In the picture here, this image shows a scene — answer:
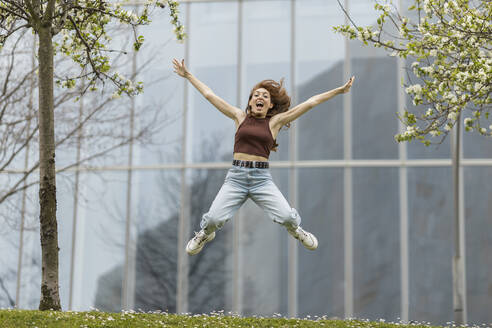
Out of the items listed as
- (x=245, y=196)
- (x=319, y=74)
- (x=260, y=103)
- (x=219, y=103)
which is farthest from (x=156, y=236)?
(x=260, y=103)

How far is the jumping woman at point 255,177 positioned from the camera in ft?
25.1

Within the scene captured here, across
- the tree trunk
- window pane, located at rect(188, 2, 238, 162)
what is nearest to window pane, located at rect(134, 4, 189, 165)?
window pane, located at rect(188, 2, 238, 162)

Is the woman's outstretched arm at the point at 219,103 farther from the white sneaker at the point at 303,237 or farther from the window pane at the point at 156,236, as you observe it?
the window pane at the point at 156,236

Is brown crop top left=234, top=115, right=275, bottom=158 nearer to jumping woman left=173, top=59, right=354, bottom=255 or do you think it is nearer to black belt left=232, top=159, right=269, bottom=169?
jumping woman left=173, top=59, right=354, bottom=255

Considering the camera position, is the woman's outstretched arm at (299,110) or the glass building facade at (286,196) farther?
the glass building facade at (286,196)

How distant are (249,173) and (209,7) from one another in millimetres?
10847

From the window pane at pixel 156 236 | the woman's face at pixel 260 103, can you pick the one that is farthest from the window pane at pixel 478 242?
the woman's face at pixel 260 103

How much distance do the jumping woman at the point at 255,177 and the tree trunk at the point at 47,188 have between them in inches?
101

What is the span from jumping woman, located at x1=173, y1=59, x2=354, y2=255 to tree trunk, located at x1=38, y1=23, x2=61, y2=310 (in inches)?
101

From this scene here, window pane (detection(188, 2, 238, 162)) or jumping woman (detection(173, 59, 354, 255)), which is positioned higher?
window pane (detection(188, 2, 238, 162))

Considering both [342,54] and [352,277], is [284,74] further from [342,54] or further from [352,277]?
[352,277]

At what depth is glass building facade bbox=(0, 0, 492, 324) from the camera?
15852mm

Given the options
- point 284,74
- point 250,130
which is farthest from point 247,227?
point 250,130

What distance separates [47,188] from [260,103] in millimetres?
3410
